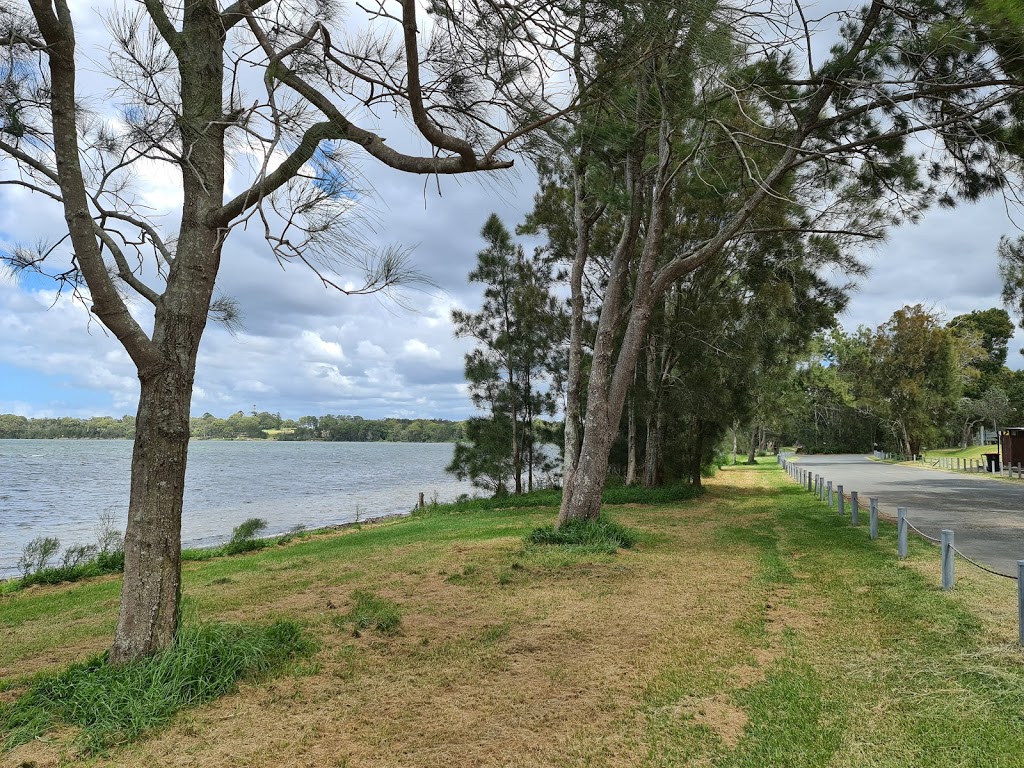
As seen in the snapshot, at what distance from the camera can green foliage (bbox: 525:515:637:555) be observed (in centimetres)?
904

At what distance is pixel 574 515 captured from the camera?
9883 millimetres

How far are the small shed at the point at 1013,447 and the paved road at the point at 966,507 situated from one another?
2917 millimetres

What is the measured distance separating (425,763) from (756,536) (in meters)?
9.15

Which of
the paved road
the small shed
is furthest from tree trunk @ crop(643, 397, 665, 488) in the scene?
the small shed

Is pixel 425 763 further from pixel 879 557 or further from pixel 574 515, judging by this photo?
pixel 879 557

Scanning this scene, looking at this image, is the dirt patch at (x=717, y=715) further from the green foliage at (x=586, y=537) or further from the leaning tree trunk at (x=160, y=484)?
the green foliage at (x=586, y=537)

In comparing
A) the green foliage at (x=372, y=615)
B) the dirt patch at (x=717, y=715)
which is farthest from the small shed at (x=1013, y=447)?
the green foliage at (x=372, y=615)

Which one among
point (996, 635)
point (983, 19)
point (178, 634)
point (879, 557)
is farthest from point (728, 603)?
point (983, 19)

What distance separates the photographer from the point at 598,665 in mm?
4484

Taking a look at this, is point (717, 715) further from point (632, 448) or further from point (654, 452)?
point (632, 448)

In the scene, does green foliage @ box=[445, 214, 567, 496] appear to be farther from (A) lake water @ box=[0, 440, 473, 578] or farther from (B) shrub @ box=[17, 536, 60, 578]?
(B) shrub @ box=[17, 536, 60, 578]

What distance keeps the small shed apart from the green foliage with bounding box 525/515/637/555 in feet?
79.6

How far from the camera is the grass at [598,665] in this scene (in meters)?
3.29

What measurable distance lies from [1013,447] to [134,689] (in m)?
32.0
